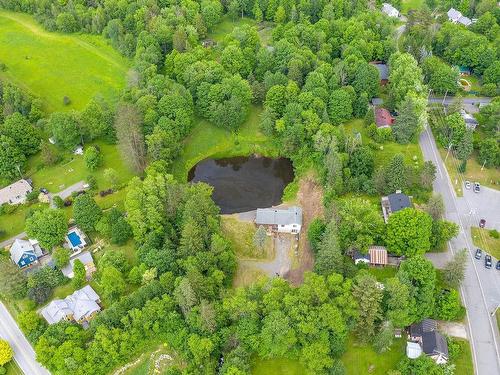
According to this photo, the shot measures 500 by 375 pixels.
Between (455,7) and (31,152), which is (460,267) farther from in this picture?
(455,7)

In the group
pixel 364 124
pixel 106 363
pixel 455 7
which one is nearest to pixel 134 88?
pixel 364 124

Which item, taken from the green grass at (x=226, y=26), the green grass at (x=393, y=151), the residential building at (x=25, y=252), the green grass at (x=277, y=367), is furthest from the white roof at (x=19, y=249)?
the green grass at (x=226, y=26)

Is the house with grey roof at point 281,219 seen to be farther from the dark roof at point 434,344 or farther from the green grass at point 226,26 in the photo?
the green grass at point 226,26

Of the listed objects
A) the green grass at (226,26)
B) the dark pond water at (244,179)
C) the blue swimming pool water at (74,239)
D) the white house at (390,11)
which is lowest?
the blue swimming pool water at (74,239)

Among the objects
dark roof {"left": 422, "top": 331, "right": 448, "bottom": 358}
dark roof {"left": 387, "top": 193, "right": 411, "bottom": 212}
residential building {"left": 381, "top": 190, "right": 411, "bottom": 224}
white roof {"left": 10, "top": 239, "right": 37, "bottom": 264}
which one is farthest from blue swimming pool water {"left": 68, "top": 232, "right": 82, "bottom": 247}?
dark roof {"left": 422, "top": 331, "right": 448, "bottom": 358}

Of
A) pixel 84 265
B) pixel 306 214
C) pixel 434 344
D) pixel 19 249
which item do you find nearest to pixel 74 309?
pixel 84 265

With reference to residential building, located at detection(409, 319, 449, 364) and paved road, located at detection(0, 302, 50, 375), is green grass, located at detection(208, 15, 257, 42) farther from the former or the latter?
residential building, located at detection(409, 319, 449, 364)
